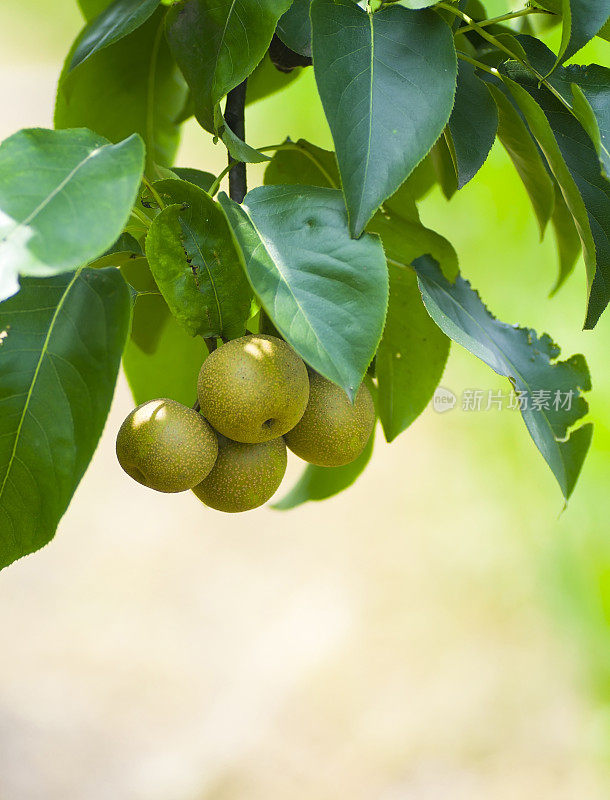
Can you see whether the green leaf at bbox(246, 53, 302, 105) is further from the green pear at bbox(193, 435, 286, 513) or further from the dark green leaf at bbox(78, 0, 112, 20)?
the green pear at bbox(193, 435, 286, 513)

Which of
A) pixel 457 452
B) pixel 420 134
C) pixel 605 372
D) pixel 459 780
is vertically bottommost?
pixel 459 780

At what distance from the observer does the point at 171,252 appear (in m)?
0.39

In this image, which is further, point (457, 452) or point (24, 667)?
point (24, 667)

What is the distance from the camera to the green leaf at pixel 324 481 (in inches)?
24.8

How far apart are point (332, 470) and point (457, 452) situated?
34.5 inches

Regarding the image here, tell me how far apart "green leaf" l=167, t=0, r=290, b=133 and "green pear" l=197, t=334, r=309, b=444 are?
14cm

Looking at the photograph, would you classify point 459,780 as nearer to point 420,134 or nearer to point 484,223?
point 484,223

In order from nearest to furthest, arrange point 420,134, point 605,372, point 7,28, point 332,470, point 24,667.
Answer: point 420,134 → point 332,470 → point 605,372 → point 7,28 → point 24,667

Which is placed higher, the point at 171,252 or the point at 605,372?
the point at 171,252

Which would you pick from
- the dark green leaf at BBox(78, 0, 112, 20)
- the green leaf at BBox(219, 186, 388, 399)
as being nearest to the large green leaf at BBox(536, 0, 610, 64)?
the green leaf at BBox(219, 186, 388, 399)

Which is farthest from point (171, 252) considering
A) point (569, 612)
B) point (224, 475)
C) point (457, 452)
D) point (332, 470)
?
point (569, 612)

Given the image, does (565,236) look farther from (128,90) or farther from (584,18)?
(128,90)

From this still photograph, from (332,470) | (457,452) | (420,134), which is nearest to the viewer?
(420,134)

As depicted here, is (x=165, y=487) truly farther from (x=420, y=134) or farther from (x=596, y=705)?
(x=596, y=705)
